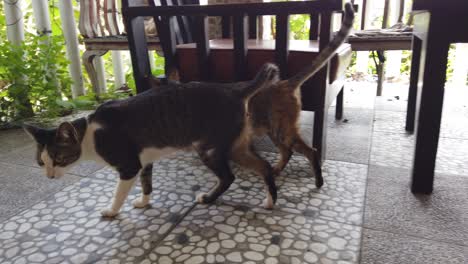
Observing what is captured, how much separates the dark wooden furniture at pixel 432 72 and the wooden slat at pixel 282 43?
565 millimetres

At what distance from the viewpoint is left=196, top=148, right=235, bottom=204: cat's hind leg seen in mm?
1577

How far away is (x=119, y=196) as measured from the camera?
62.2 inches

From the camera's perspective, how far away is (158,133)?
61.7 inches

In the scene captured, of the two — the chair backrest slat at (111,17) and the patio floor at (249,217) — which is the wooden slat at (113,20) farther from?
the patio floor at (249,217)

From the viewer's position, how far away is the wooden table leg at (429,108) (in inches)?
60.8

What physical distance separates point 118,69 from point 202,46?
101 inches

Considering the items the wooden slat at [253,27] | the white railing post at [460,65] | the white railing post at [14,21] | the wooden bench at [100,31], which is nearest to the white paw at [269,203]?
the wooden slat at [253,27]

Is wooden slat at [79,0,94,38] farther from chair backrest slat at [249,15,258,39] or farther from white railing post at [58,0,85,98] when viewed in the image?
chair backrest slat at [249,15,258,39]

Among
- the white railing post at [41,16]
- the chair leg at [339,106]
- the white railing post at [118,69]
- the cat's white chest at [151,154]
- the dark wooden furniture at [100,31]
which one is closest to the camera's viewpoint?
the cat's white chest at [151,154]

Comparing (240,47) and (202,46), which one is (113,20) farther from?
(240,47)

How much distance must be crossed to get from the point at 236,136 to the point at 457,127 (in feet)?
6.75

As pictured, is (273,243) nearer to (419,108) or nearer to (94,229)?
(94,229)

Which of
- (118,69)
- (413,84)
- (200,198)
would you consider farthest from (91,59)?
(413,84)

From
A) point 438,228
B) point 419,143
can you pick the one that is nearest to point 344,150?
point 419,143
